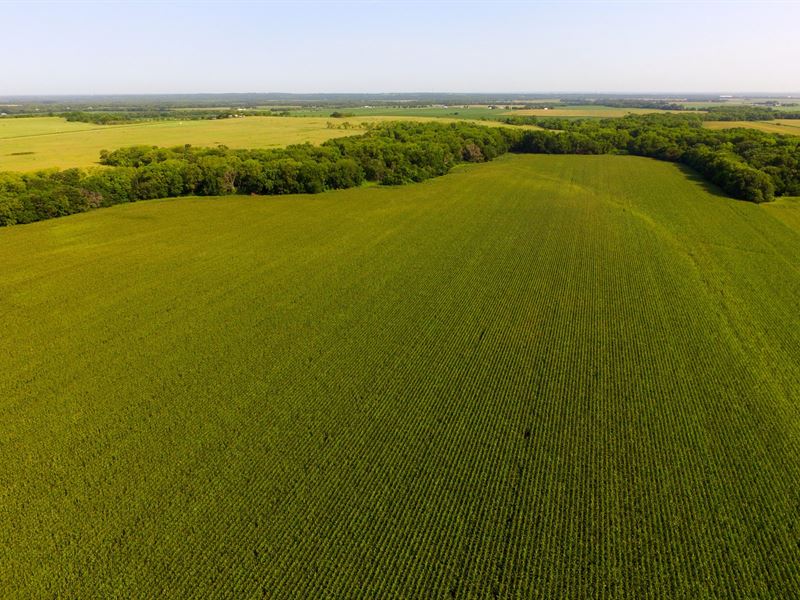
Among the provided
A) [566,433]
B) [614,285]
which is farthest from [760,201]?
[566,433]

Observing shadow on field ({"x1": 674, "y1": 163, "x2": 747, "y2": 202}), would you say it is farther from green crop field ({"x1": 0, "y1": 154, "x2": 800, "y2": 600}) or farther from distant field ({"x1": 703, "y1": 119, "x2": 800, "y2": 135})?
distant field ({"x1": 703, "y1": 119, "x2": 800, "y2": 135})

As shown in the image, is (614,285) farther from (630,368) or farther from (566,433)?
(566,433)

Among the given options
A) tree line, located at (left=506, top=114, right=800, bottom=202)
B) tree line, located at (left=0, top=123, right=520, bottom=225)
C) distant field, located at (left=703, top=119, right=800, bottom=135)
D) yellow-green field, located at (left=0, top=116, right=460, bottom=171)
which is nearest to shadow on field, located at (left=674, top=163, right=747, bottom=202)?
tree line, located at (left=506, top=114, right=800, bottom=202)

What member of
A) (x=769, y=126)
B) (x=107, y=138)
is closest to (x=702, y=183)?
(x=769, y=126)

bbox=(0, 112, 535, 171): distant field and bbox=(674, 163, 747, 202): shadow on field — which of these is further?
bbox=(0, 112, 535, 171): distant field

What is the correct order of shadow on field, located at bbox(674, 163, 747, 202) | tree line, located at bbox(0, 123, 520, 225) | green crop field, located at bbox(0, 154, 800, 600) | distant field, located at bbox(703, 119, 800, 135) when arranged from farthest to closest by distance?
1. distant field, located at bbox(703, 119, 800, 135)
2. shadow on field, located at bbox(674, 163, 747, 202)
3. tree line, located at bbox(0, 123, 520, 225)
4. green crop field, located at bbox(0, 154, 800, 600)
